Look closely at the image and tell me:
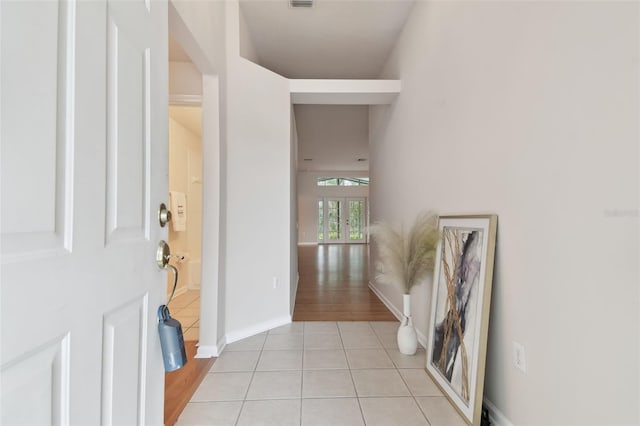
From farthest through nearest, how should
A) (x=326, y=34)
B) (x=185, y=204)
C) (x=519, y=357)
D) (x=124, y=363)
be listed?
(x=185, y=204) → (x=326, y=34) → (x=519, y=357) → (x=124, y=363)

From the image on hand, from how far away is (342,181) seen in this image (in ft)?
40.3

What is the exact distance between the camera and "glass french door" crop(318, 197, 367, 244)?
12039 mm

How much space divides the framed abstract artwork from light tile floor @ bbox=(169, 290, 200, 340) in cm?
205

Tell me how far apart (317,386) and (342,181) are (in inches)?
422

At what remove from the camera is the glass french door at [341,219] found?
12.0 metres

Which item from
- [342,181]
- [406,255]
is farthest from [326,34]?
[342,181]

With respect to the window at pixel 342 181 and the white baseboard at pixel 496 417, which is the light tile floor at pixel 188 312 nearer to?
the white baseboard at pixel 496 417

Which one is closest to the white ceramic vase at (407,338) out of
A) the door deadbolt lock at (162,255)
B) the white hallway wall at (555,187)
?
the white hallway wall at (555,187)

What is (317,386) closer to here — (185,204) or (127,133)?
(127,133)

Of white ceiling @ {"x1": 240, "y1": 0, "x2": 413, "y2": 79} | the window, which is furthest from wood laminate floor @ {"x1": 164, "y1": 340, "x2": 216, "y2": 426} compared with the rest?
the window

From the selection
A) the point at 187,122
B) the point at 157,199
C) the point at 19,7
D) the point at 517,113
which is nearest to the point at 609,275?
the point at 517,113

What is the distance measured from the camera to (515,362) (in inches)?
55.8

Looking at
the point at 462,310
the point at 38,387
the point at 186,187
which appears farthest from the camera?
the point at 186,187

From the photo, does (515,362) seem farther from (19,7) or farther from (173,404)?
(19,7)
